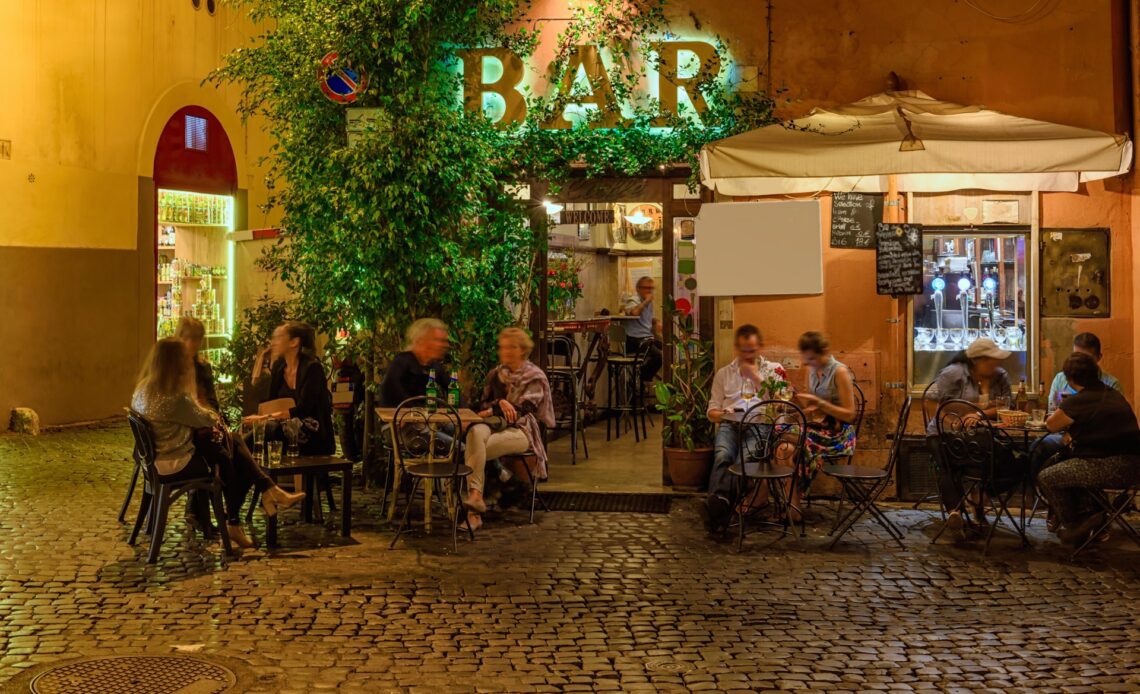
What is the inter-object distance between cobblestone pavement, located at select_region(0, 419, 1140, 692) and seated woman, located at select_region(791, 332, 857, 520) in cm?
53

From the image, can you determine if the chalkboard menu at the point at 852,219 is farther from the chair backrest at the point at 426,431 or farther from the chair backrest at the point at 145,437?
the chair backrest at the point at 145,437

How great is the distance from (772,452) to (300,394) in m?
3.33

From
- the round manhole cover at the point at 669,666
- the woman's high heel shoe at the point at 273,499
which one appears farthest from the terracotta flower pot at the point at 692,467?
the round manhole cover at the point at 669,666

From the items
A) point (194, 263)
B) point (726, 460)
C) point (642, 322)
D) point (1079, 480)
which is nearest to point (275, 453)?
point (726, 460)

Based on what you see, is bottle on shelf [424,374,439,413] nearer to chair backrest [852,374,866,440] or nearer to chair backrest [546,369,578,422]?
chair backrest [546,369,578,422]

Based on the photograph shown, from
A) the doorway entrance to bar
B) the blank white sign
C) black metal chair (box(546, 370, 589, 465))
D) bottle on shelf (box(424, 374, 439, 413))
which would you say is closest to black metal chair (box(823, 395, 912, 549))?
the blank white sign

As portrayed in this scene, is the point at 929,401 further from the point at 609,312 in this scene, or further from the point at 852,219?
the point at 609,312

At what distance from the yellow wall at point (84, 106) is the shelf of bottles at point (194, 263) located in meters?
0.84

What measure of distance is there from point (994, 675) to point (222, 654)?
11.3 feet

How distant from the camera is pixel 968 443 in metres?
7.65

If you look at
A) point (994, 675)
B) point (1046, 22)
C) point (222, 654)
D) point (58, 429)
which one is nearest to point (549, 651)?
point (222, 654)

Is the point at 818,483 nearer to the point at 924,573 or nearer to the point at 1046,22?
the point at 924,573

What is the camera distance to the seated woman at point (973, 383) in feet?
26.4

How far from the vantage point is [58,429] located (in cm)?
1312
